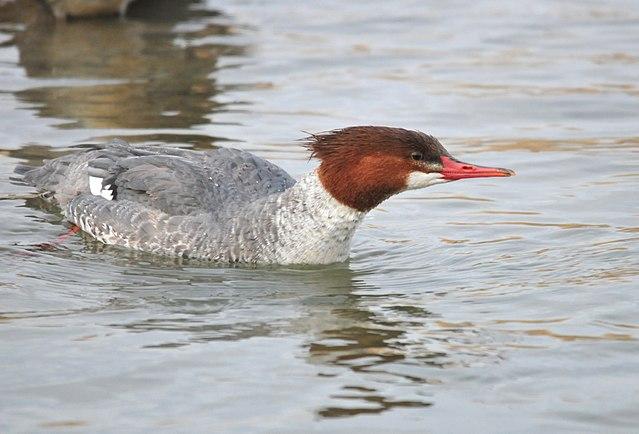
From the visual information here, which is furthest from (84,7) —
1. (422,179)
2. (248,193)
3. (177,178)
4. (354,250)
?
(422,179)

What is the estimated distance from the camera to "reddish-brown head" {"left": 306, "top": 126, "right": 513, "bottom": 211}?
337 inches

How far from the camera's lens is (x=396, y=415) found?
6.36 meters

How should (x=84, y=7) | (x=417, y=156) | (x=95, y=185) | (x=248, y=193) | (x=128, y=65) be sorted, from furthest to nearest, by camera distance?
(x=84, y=7) → (x=128, y=65) → (x=95, y=185) → (x=248, y=193) → (x=417, y=156)

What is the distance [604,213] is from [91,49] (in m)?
7.02

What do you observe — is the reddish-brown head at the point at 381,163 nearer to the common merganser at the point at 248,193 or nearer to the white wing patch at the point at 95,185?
the common merganser at the point at 248,193

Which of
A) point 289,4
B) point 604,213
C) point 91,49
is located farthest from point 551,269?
point 289,4

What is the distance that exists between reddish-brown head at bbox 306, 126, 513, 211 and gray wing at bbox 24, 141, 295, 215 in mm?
818

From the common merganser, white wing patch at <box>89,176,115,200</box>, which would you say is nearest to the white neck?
the common merganser

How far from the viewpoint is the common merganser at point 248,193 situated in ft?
28.3

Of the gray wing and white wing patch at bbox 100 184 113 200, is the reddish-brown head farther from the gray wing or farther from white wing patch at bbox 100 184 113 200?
white wing patch at bbox 100 184 113 200

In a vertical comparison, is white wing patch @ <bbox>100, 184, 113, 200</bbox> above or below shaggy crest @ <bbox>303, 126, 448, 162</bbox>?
below

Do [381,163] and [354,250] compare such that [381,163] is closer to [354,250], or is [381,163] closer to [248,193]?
[354,250]

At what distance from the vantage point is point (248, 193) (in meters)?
9.34

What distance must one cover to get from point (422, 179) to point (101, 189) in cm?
248
